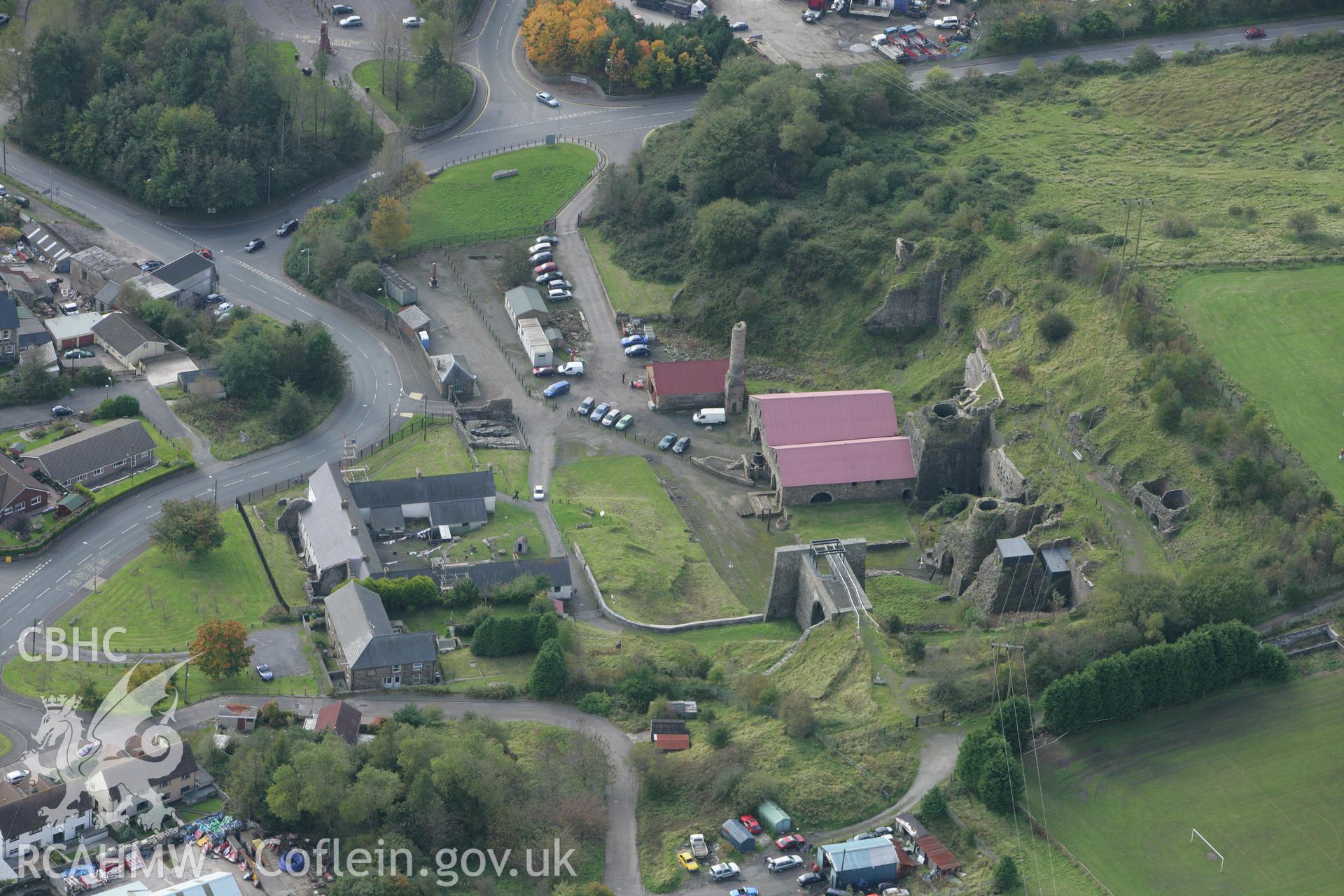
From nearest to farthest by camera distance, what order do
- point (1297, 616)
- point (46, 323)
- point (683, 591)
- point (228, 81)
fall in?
point (1297, 616), point (683, 591), point (46, 323), point (228, 81)

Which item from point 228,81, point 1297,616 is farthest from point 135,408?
point 1297,616

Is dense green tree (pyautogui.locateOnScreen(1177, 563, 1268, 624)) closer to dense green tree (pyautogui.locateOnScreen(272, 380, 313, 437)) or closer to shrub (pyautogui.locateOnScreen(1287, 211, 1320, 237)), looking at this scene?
shrub (pyautogui.locateOnScreen(1287, 211, 1320, 237))

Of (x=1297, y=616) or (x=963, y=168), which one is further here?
(x=963, y=168)

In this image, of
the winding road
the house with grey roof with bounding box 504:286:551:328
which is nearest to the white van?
the house with grey roof with bounding box 504:286:551:328

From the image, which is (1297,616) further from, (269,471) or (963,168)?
(269,471)

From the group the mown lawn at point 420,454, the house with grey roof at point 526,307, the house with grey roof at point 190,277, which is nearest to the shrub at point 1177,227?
the house with grey roof at point 526,307

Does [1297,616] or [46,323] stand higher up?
[1297,616]
